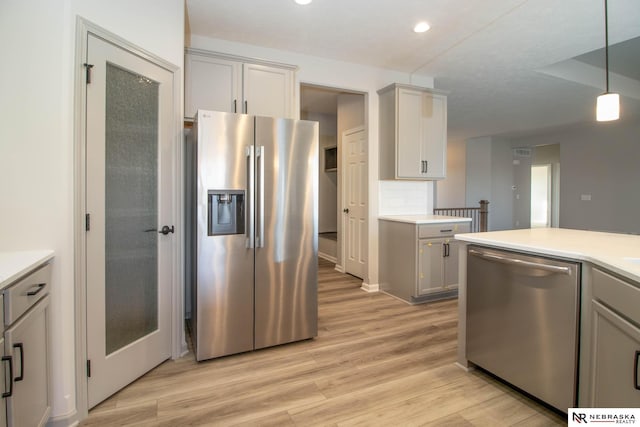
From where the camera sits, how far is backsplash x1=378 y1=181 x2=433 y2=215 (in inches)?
167

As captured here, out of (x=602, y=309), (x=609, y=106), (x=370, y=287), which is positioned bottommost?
(x=370, y=287)

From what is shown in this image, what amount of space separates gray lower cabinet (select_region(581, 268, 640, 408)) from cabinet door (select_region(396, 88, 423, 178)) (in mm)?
2570

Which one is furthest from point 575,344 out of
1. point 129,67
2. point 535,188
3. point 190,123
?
point 535,188

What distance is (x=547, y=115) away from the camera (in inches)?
253

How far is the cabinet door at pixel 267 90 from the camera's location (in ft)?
10.1

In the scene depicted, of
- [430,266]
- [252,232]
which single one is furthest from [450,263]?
[252,232]

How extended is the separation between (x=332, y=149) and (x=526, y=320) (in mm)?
5132

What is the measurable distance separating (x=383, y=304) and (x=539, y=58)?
3296 millimetres

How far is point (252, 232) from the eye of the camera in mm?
2449

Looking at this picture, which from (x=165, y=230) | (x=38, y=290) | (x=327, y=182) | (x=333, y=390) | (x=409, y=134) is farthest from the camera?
(x=327, y=182)

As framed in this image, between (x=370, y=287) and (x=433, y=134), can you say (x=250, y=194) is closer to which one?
(x=370, y=287)

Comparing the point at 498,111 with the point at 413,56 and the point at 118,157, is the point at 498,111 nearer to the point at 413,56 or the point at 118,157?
the point at 413,56

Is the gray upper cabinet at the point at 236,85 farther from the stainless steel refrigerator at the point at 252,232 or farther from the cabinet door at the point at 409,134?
the cabinet door at the point at 409,134

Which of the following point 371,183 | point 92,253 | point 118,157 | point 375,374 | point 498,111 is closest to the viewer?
point 92,253
